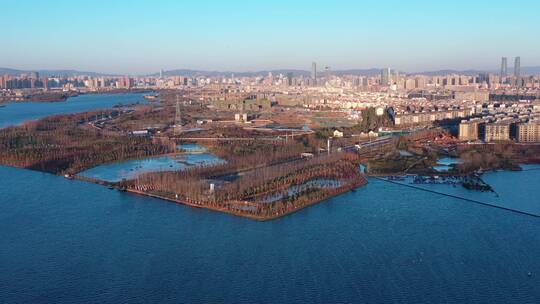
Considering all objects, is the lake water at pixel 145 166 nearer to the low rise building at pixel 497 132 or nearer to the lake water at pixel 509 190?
the lake water at pixel 509 190

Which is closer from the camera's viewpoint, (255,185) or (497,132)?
(255,185)

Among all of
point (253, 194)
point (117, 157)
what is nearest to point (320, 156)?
point (253, 194)

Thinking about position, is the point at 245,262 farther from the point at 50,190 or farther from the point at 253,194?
the point at 50,190

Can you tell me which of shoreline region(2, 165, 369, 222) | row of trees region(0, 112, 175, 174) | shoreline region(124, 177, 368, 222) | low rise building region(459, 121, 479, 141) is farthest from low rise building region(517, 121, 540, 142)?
row of trees region(0, 112, 175, 174)

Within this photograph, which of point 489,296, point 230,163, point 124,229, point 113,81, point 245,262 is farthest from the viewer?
point 113,81

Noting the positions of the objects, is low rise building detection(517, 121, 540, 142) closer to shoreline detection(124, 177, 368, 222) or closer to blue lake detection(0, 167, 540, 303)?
shoreline detection(124, 177, 368, 222)

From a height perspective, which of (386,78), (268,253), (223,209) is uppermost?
(386,78)

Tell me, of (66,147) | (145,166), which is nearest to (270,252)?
(145,166)

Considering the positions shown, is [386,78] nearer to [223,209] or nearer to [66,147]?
[66,147]

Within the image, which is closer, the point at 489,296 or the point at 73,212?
the point at 489,296

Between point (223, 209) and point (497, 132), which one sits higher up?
point (497, 132)
